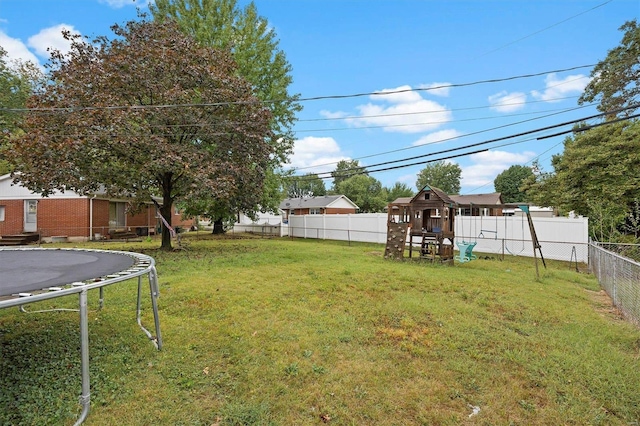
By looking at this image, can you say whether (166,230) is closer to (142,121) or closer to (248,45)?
(142,121)

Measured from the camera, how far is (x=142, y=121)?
389 inches

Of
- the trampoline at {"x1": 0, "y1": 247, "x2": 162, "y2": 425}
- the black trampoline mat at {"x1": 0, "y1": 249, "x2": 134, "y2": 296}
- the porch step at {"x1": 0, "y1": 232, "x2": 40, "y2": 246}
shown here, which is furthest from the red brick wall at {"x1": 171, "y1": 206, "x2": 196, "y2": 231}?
the trampoline at {"x1": 0, "y1": 247, "x2": 162, "y2": 425}

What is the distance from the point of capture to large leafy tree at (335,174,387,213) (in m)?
48.3

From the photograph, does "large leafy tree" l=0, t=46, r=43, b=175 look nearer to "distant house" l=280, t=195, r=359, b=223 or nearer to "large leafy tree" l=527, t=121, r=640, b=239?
"distant house" l=280, t=195, r=359, b=223

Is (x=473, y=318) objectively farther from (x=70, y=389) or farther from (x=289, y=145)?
(x=289, y=145)

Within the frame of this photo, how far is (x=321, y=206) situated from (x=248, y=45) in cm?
2177

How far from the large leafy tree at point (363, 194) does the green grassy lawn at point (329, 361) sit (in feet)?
139

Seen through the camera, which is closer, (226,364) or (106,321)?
(226,364)

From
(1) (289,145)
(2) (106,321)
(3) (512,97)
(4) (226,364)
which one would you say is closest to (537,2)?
(3) (512,97)

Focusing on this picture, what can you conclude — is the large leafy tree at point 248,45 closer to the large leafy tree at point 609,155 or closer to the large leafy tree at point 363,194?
the large leafy tree at point 609,155

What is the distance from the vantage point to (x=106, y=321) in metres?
4.42

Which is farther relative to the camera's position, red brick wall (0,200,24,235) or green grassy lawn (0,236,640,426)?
red brick wall (0,200,24,235)

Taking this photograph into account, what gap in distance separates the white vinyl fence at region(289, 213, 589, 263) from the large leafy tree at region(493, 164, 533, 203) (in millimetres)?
38705

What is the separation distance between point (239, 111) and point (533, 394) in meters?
11.0
